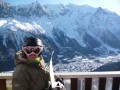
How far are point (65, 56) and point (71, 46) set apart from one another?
80.2 feet

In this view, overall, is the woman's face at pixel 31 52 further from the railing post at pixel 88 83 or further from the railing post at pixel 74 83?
the railing post at pixel 88 83

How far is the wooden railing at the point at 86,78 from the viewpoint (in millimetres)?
3939

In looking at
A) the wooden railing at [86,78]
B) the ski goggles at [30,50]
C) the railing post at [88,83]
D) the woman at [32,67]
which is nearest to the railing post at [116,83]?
the wooden railing at [86,78]

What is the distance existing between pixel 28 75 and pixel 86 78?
4.01 feet

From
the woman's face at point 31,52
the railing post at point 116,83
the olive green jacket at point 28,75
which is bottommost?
the railing post at point 116,83

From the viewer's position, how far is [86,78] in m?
4.00

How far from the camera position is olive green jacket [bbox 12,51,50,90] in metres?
2.88

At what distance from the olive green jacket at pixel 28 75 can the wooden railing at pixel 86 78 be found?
0.82 m

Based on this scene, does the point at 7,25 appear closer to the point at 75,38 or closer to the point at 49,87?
the point at 75,38

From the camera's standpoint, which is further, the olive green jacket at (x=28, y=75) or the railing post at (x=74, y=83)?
the railing post at (x=74, y=83)

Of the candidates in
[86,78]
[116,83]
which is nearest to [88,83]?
[86,78]

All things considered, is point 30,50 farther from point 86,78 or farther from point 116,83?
point 116,83

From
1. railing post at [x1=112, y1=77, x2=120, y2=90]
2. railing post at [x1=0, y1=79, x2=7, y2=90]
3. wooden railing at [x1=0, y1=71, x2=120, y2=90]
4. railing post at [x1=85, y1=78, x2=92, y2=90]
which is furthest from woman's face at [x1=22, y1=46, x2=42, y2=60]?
railing post at [x1=112, y1=77, x2=120, y2=90]

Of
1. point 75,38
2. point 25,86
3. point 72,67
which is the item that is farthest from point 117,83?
point 75,38
